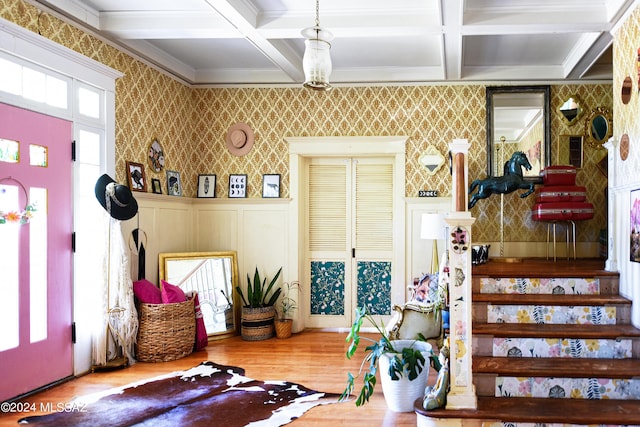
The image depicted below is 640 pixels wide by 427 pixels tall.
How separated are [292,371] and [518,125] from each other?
12.0 ft

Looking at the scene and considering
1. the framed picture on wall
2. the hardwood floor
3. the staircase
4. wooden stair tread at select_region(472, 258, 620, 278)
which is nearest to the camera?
the staircase

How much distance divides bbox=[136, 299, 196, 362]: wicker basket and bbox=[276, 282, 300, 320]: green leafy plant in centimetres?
144

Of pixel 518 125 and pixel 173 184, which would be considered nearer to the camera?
pixel 173 184

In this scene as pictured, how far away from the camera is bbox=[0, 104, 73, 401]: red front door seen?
11.9 ft

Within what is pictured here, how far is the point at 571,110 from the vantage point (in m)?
5.86

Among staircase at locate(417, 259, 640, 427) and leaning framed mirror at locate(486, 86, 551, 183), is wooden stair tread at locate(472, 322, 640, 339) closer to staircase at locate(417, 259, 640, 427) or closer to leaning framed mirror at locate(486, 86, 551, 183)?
staircase at locate(417, 259, 640, 427)

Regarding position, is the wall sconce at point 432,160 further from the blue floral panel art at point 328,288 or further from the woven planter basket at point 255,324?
the woven planter basket at point 255,324

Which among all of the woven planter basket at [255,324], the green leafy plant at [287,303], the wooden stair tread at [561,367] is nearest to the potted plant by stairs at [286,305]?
the green leafy plant at [287,303]

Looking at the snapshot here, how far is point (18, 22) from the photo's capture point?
369cm

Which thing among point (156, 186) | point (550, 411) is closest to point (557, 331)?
point (550, 411)

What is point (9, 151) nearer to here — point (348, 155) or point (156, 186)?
point (156, 186)

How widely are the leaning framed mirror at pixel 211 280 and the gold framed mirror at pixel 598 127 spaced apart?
4143 mm

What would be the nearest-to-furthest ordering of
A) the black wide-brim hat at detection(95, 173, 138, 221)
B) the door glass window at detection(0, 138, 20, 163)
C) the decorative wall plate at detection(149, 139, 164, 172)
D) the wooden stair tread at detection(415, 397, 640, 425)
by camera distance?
the wooden stair tread at detection(415, 397, 640, 425) < the door glass window at detection(0, 138, 20, 163) < the black wide-brim hat at detection(95, 173, 138, 221) < the decorative wall plate at detection(149, 139, 164, 172)

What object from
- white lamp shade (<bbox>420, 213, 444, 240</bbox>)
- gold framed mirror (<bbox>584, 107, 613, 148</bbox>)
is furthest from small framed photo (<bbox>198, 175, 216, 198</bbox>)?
gold framed mirror (<bbox>584, 107, 613, 148</bbox>)
